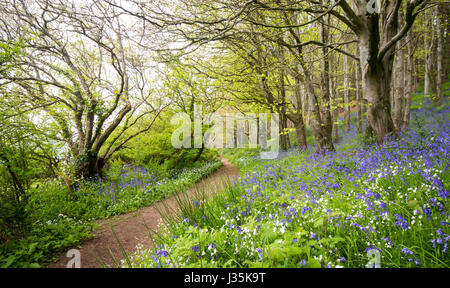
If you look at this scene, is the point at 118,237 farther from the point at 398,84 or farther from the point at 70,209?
the point at 398,84

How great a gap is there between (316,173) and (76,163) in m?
10.5

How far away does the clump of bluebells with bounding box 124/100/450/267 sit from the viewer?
1689 mm

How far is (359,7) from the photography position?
14.7 feet

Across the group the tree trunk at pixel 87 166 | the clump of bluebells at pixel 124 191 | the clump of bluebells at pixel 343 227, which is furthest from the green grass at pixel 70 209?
the clump of bluebells at pixel 343 227

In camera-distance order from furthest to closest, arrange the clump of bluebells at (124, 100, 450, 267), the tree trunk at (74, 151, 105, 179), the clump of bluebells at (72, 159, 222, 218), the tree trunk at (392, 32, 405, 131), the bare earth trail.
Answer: the tree trunk at (74, 151, 105, 179) → the tree trunk at (392, 32, 405, 131) → the clump of bluebells at (72, 159, 222, 218) → the bare earth trail → the clump of bluebells at (124, 100, 450, 267)

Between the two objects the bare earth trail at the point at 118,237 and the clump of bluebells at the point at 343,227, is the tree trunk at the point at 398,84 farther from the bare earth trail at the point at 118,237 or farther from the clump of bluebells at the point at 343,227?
the bare earth trail at the point at 118,237

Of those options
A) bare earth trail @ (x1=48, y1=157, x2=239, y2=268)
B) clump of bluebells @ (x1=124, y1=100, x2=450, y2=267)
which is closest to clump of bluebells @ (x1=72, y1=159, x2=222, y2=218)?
bare earth trail @ (x1=48, y1=157, x2=239, y2=268)

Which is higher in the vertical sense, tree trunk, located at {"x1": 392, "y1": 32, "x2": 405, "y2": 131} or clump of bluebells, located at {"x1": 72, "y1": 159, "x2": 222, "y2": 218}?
tree trunk, located at {"x1": 392, "y1": 32, "x2": 405, "y2": 131}

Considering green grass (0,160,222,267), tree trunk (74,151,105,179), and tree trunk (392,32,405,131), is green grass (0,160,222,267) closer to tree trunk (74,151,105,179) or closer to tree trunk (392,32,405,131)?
tree trunk (74,151,105,179)

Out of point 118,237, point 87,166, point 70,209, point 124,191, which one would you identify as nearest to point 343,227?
point 118,237

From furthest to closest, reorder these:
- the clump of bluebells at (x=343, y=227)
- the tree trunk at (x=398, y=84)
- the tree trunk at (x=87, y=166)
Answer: the tree trunk at (x=87, y=166)
the tree trunk at (x=398, y=84)
the clump of bluebells at (x=343, y=227)

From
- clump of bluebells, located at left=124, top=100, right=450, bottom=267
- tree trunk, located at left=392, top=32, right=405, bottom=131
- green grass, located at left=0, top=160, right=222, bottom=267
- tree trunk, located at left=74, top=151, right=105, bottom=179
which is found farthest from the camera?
tree trunk, located at left=74, top=151, right=105, bottom=179

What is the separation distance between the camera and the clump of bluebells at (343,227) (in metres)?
1.69
